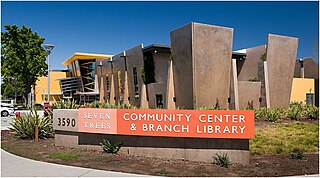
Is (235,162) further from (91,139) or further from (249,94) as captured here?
(249,94)

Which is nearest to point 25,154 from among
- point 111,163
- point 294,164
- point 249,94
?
point 111,163

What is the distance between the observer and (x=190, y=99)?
66.1 ft

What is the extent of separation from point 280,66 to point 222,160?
1947 centimetres

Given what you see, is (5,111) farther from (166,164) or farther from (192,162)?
(192,162)

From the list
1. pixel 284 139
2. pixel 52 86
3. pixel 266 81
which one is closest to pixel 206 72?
pixel 266 81

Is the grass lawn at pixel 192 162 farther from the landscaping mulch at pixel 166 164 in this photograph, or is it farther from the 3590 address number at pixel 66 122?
the 3590 address number at pixel 66 122

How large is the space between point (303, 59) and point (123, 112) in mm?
41027

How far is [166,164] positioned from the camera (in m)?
8.17

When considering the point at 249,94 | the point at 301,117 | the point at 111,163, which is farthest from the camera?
the point at 249,94

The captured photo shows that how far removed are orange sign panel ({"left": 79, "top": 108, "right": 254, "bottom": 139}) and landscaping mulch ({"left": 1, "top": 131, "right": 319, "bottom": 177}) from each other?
85 centimetres

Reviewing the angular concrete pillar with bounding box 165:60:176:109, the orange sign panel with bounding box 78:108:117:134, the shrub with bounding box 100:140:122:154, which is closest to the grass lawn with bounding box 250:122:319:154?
the shrub with bounding box 100:140:122:154

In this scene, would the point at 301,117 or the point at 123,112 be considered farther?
the point at 301,117

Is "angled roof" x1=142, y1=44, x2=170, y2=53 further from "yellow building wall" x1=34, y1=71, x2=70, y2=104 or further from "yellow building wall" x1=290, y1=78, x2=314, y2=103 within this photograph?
"yellow building wall" x1=34, y1=71, x2=70, y2=104

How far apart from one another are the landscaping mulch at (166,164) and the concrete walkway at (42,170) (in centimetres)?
39
